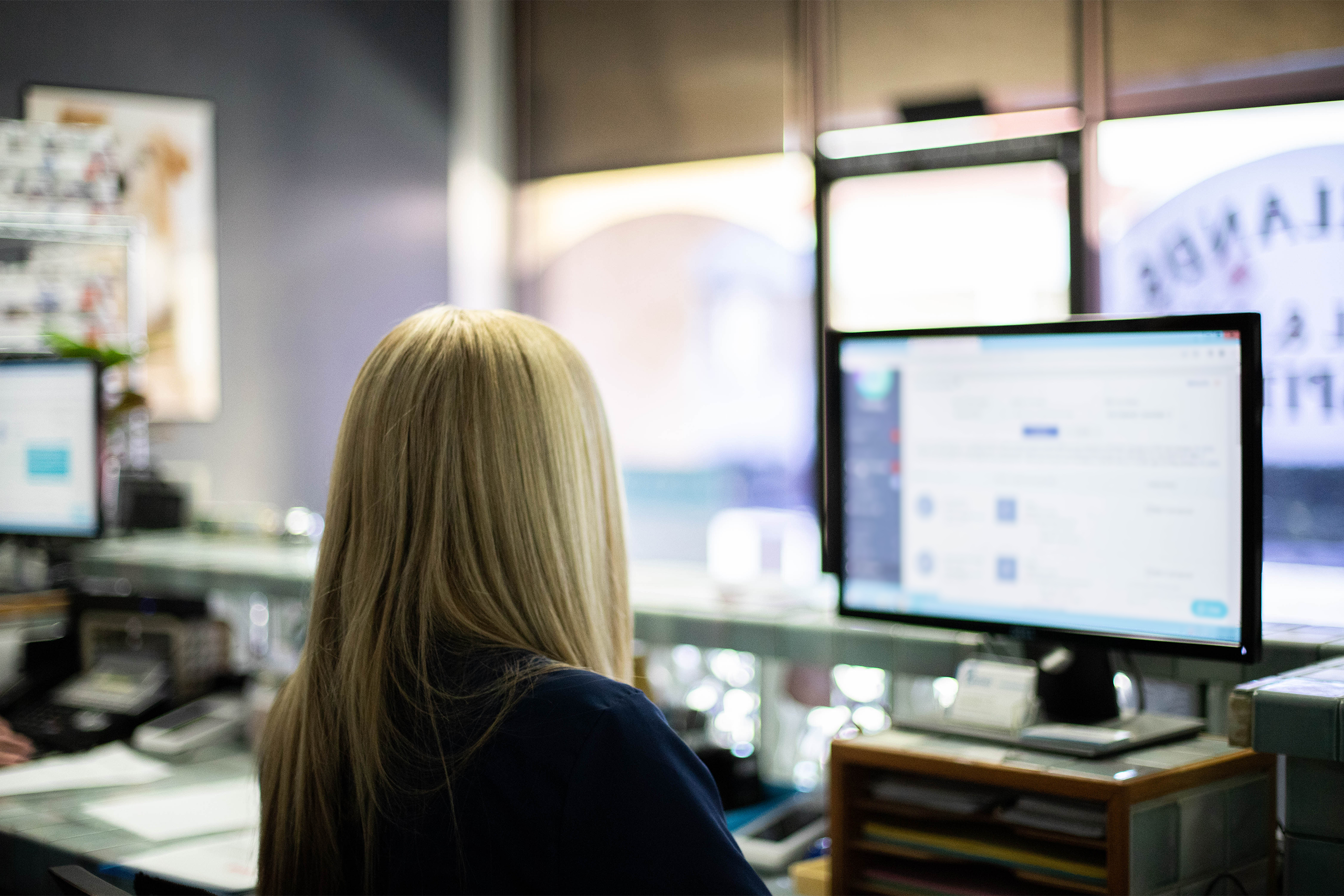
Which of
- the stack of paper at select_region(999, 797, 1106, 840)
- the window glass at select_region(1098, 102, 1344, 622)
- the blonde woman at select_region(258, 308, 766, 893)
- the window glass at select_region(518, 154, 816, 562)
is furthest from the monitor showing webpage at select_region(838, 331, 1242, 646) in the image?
the window glass at select_region(518, 154, 816, 562)

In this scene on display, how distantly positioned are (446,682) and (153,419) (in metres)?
2.76

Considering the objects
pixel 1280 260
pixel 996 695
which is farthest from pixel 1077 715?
pixel 1280 260

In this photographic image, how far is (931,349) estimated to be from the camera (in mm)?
1193

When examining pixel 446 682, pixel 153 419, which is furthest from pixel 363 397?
pixel 153 419

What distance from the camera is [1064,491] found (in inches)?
43.7

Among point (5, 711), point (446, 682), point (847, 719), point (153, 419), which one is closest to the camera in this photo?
point (446, 682)

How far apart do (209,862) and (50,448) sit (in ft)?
3.63

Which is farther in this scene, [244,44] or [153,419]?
[244,44]

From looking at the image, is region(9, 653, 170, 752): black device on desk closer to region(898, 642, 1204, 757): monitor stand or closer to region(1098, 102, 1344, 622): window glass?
region(898, 642, 1204, 757): monitor stand

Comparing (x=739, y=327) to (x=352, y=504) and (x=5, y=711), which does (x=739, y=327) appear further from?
(x=352, y=504)

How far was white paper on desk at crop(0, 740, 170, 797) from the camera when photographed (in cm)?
158

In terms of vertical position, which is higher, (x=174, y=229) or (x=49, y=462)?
(x=174, y=229)

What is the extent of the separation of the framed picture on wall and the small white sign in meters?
2.70

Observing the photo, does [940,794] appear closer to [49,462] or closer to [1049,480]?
[1049,480]
